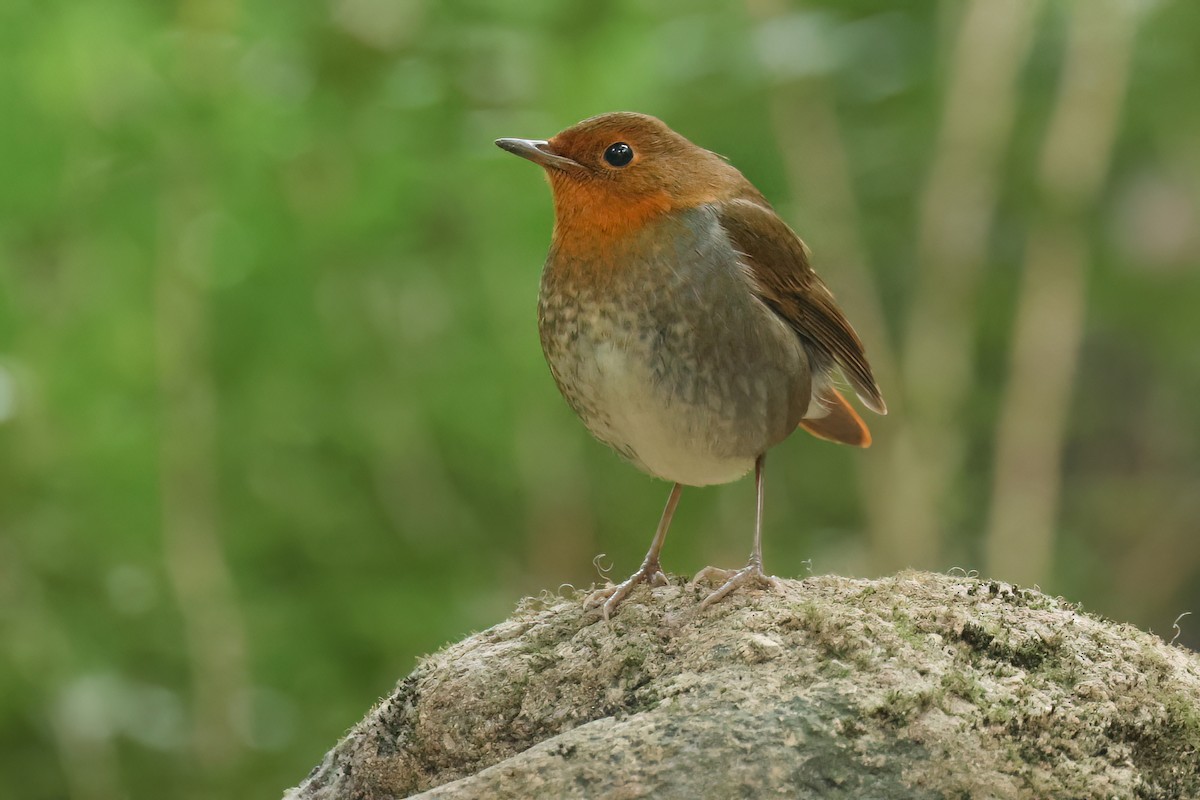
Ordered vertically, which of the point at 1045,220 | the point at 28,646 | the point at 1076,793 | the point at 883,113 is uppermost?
the point at 883,113

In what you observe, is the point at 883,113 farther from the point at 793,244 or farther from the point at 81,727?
the point at 81,727

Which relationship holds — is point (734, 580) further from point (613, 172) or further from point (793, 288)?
point (613, 172)

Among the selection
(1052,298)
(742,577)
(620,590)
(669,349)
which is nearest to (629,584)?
(620,590)

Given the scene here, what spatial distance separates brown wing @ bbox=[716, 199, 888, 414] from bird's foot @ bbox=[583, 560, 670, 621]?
612mm

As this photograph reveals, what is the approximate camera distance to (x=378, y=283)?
193 inches

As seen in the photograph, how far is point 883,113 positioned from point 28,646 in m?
3.60

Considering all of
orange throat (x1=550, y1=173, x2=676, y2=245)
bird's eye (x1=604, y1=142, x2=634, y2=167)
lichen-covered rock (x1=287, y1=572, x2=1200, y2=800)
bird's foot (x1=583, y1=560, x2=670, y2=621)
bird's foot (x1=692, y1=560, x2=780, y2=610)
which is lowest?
lichen-covered rock (x1=287, y1=572, x2=1200, y2=800)

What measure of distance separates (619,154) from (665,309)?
0.36 m

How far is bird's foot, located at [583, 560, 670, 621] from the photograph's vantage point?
2.60 m

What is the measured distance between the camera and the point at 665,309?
9.04 ft

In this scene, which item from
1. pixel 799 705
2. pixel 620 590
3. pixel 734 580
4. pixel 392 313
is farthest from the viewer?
pixel 392 313

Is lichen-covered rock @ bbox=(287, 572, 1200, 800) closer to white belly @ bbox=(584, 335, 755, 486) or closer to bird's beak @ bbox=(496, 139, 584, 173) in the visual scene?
white belly @ bbox=(584, 335, 755, 486)

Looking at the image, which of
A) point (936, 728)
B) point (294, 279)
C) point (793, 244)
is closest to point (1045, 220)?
point (793, 244)

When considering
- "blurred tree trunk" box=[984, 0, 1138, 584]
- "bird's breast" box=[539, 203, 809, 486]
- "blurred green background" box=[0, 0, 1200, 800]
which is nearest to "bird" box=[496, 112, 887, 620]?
"bird's breast" box=[539, 203, 809, 486]
